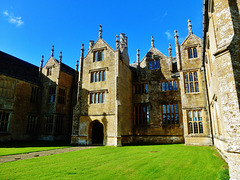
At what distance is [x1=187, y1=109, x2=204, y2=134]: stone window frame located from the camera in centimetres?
1722

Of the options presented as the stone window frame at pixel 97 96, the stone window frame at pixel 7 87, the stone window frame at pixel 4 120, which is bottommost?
the stone window frame at pixel 4 120

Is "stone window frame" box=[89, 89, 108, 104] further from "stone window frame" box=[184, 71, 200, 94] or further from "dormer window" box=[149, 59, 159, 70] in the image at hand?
"stone window frame" box=[184, 71, 200, 94]

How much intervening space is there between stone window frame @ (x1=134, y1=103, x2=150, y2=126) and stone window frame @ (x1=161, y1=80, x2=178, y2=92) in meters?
3.08

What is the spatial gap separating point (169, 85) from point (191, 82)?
354 centimetres

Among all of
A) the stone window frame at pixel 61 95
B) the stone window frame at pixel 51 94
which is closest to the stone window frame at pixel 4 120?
the stone window frame at pixel 51 94

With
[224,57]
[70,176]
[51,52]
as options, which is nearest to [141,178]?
[70,176]

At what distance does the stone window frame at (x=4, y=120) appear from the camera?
20.9 m

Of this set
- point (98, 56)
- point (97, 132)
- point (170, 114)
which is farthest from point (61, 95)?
point (170, 114)

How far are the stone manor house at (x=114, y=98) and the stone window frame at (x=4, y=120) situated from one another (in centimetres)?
11

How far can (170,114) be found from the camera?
2075 cm

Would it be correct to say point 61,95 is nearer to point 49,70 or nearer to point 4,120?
point 49,70

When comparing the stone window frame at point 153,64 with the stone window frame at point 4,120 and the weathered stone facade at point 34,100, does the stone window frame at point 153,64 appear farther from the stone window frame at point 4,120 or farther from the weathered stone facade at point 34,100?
the stone window frame at point 4,120

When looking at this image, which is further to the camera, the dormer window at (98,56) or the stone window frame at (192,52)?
the dormer window at (98,56)

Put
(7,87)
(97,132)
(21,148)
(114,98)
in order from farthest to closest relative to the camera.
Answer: (97,132)
(7,87)
(114,98)
(21,148)
